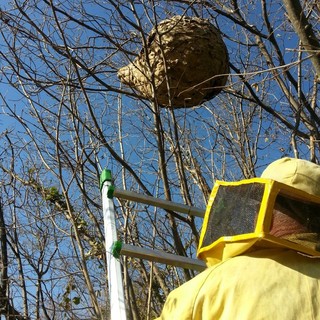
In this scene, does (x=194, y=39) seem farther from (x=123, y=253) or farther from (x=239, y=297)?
(x=239, y=297)

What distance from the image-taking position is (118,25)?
3.28 meters

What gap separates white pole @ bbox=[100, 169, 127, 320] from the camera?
5.20ft

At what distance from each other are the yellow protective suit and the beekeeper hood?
0.14 feet

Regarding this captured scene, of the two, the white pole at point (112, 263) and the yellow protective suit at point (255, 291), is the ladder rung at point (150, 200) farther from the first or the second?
the yellow protective suit at point (255, 291)

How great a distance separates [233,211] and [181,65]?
3.96ft

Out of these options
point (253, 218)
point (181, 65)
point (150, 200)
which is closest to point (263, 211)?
point (253, 218)

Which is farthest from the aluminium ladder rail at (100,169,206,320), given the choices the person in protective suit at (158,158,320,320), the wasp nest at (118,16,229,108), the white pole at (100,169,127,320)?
the wasp nest at (118,16,229,108)

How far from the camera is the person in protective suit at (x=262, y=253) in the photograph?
1.26 metres

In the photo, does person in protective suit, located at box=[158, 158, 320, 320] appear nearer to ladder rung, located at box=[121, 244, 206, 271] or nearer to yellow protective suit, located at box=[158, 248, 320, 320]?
yellow protective suit, located at box=[158, 248, 320, 320]

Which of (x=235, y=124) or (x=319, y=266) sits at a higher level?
(x=235, y=124)

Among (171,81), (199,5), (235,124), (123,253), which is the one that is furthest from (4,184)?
(123,253)

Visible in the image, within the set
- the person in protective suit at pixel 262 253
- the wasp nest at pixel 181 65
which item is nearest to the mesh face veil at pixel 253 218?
the person in protective suit at pixel 262 253

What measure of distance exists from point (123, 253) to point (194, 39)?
1.21 meters

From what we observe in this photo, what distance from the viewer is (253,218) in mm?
1451
